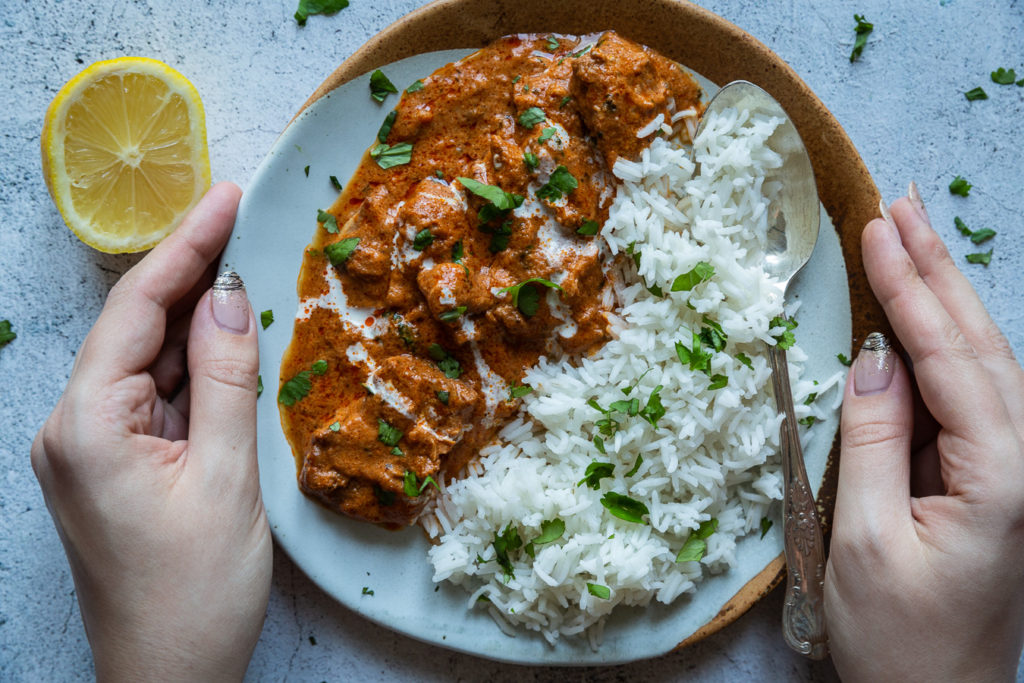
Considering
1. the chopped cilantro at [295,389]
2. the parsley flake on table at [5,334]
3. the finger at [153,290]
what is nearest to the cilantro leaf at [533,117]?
the finger at [153,290]

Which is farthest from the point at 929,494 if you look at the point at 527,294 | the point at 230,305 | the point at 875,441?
the point at 230,305

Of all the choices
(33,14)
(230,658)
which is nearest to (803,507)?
(230,658)

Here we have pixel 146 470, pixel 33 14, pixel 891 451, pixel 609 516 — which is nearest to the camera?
pixel 146 470

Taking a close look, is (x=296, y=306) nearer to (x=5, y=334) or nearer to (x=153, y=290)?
(x=153, y=290)

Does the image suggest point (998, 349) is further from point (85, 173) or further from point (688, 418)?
point (85, 173)

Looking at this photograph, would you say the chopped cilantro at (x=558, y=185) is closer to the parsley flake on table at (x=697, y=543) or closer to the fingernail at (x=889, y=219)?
the fingernail at (x=889, y=219)

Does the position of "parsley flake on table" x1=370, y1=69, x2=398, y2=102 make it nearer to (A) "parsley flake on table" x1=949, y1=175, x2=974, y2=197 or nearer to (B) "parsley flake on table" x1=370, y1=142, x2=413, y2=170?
(B) "parsley flake on table" x1=370, y1=142, x2=413, y2=170
